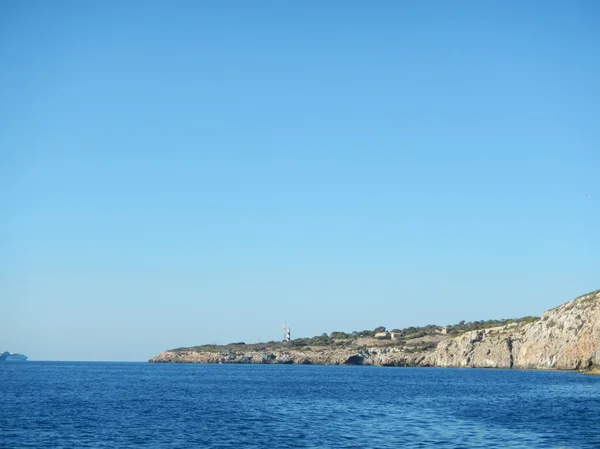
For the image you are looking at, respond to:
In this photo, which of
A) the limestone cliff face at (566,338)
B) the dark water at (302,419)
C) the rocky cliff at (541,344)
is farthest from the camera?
the rocky cliff at (541,344)

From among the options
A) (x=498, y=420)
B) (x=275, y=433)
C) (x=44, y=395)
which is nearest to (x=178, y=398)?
(x=44, y=395)

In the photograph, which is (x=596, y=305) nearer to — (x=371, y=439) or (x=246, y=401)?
(x=246, y=401)

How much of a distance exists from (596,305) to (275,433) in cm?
10447

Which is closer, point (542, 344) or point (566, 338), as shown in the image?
point (566, 338)

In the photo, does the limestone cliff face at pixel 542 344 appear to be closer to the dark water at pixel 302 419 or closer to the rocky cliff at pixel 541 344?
the rocky cliff at pixel 541 344

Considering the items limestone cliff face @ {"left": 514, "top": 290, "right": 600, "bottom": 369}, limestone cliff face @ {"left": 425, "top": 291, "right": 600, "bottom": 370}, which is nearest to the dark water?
limestone cliff face @ {"left": 514, "top": 290, "right": 600, "bottom": 369}

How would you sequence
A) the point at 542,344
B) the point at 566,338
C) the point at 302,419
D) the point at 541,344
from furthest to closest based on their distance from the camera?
the point at 541,344, the point at 542,344, the point at 566,338, the point at 302,419

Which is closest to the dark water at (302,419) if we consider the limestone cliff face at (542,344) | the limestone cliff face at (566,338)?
the limestone cliff face at (566,338)

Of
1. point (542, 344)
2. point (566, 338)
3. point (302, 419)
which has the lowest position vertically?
point (302, 419)

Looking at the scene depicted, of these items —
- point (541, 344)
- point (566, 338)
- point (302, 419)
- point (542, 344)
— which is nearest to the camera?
point (302, 419)

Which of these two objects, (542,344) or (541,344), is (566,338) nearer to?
(542,344)

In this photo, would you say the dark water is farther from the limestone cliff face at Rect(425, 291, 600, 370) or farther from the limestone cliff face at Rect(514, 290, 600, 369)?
the limestone cliff face at Rect(425, 291, 600, 370)

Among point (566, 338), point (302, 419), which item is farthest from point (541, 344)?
point (302, 419)

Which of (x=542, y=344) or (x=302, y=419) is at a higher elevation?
(x=542, y=344)
